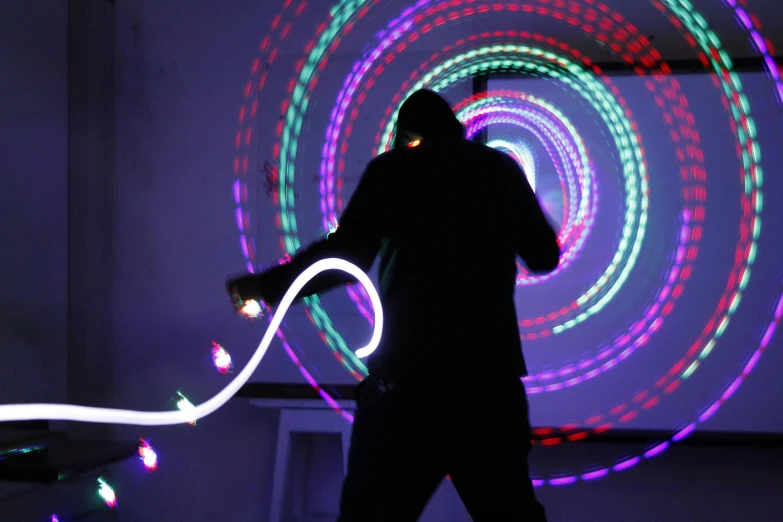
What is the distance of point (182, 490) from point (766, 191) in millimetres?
2863

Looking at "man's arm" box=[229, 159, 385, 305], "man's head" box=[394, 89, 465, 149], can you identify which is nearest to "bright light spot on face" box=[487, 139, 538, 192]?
"man's head" box=[394, 89, 465, 149]

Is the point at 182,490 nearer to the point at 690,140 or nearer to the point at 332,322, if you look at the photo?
the point at 332,322

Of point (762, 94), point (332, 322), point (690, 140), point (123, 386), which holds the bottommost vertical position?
point (123, 386)

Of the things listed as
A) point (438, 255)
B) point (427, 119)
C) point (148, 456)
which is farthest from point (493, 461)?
point (148, 456)

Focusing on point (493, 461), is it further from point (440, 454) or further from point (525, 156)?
point (525, 156)

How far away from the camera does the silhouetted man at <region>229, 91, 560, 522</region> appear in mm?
1763

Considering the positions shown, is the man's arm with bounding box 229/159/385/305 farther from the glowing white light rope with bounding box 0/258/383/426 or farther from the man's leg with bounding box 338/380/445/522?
the man's leg with bounding box 338/380/445/522

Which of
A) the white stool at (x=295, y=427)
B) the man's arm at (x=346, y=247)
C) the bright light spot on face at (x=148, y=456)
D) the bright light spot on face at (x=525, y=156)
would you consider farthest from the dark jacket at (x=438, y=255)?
the bright light spot on face at (x=148, y=456)

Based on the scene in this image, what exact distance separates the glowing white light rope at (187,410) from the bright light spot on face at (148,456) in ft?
5.87

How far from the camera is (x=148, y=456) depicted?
349 cm

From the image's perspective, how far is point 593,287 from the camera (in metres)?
3.10

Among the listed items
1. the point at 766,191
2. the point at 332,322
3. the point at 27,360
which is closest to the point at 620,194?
the point at 766,191

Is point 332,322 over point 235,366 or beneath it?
over

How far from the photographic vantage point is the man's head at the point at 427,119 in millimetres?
2064
